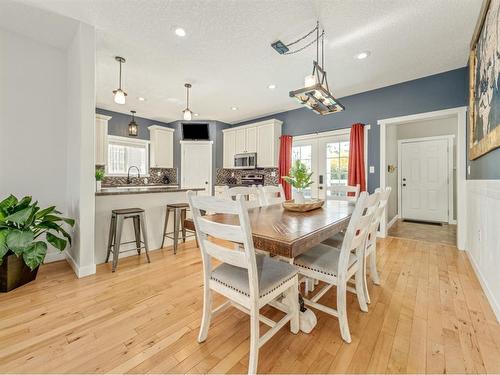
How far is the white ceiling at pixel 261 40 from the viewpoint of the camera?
2.16 m

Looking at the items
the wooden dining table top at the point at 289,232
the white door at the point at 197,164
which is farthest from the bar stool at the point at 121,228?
the white door at the point at 197,164

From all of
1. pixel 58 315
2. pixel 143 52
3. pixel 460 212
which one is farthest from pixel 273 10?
pixel 460 212

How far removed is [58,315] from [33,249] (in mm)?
759

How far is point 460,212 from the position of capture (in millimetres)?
3262

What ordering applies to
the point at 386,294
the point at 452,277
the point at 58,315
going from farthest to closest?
the point at 452,277
the point at 386,294
the point at 58,315

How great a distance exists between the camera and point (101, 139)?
16.5ft

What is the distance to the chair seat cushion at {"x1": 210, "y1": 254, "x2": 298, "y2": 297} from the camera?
1.27m

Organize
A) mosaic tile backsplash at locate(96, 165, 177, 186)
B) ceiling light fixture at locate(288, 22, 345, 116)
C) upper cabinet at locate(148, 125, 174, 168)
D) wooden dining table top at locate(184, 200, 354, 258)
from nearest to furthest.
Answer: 1. wooden dining table top at locate(184, 200, 354, 258)
2. ceiling light fixture at locate(288, 22, 345, 116)
3. mosaic tile backsplash at locate(96, 165, 177, 186)
4. upper cabinet at locate(148, 125, 174, 168)

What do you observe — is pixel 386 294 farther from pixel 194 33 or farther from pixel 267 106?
pixel 267 106

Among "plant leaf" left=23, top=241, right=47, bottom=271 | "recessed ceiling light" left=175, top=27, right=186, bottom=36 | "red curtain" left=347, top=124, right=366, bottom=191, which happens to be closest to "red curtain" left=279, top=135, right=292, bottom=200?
"red curtain" left=347, top=124, right=366, bottom=191

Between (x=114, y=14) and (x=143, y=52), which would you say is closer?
(x=114, y=14)

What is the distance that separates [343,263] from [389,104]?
3607 mm

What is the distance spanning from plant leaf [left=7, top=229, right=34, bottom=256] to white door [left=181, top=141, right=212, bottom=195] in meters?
4.30

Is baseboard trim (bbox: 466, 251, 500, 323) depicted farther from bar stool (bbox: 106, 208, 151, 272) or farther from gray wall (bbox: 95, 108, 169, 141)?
gray wall (bbox: 95, 108, 169, 141)
